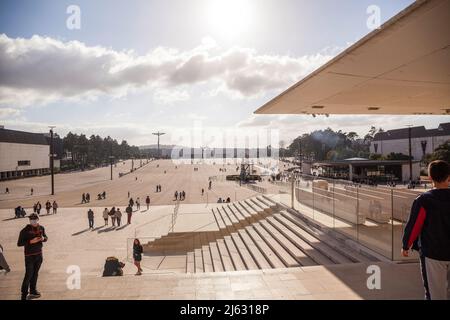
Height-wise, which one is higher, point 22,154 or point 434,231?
point 22,154

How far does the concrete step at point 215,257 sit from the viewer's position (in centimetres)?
1102

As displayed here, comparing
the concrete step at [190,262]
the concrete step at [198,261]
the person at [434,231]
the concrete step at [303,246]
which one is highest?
the person at [434,231]

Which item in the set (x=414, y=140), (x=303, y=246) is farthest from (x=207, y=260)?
(x=414, y=140)

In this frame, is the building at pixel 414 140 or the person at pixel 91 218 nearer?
the person at pixel 91 218

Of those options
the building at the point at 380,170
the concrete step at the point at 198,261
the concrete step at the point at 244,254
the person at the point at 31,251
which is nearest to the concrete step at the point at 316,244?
the concrete step at the point at 244,254

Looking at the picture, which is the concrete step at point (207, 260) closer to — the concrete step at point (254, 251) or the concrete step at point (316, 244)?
the concrete step at point (254, 251)

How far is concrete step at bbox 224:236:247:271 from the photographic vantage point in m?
10.2

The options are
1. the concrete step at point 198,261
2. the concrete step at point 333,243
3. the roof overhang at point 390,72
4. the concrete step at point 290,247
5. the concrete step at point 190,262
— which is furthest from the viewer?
the concrete step at point 190,262

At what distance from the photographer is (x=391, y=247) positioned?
7.56 metres

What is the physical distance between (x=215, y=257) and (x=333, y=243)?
16.0 feet

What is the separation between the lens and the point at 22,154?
7725cm

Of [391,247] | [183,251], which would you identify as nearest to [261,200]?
[183,251]

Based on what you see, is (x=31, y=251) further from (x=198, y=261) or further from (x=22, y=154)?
(x=22, y=154)

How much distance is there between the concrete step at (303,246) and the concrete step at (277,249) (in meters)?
0.46
